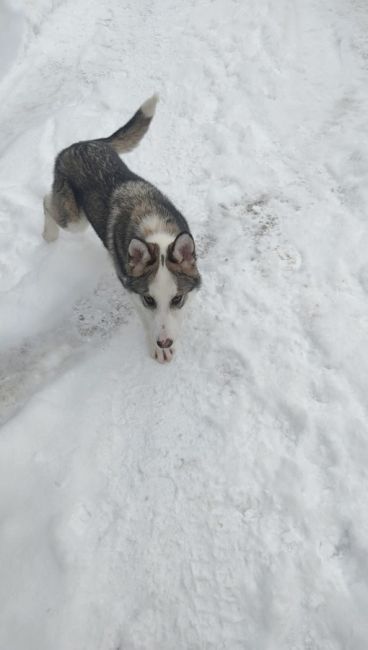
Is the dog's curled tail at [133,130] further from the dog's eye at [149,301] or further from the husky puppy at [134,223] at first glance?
the dog's eye at [149,301]

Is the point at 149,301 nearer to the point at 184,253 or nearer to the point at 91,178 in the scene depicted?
the point at 184,253

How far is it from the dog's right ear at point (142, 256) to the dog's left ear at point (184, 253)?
0.40 ft

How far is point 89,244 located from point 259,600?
3.87 m

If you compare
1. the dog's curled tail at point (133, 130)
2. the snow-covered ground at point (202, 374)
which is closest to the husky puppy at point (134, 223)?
the dog's curled tail at point (133, 130)

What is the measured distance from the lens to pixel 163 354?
3.97 meters

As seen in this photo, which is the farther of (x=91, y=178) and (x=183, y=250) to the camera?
(x=91, y=178)

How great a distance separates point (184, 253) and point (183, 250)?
4 centimetres

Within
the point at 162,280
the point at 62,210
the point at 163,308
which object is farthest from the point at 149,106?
the point at 163,308

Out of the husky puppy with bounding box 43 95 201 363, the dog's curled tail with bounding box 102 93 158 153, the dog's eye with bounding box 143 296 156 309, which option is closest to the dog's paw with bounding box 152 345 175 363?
the husky puppy with bounding box 43 95 201 363

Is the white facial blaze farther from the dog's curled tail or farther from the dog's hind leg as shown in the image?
the dog's curled tail

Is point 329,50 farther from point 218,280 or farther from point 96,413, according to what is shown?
point 96,413

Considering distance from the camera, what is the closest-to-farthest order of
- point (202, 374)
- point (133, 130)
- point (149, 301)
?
point (149, 301), point (202, 374), point (133, 130)

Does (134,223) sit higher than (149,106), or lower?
lower

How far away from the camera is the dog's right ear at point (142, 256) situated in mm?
3484
